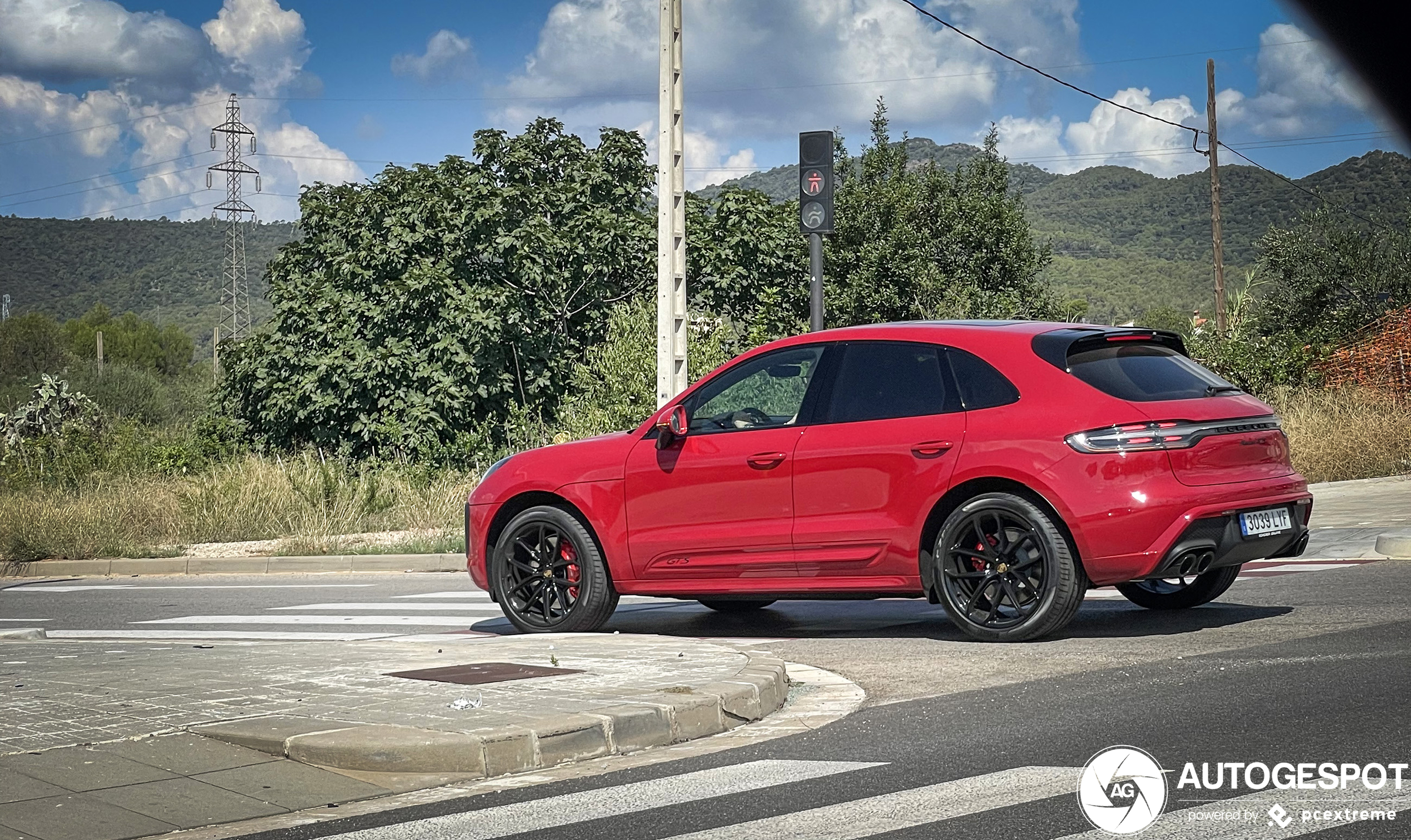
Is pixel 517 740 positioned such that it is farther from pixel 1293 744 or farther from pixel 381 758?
pixel 1293 744

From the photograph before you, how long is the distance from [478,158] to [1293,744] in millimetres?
25678

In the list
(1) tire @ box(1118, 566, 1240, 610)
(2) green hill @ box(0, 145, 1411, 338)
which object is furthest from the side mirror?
(2) green hill @ box(0, 145, 1411, 338)

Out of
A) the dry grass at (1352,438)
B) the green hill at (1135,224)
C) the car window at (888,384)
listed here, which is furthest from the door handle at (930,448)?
the green hill at (1135,224)

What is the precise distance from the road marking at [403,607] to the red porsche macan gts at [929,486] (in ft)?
7.17

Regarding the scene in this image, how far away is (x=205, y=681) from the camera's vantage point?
7406 mm

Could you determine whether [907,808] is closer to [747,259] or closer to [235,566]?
[235,566]

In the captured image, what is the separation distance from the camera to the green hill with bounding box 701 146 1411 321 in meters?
59.7

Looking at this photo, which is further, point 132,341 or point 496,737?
point 132,341

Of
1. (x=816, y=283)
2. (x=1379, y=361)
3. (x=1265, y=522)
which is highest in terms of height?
(x=816, y=283)

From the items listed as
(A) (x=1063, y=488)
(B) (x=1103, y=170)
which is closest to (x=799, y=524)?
(A) (x=1063, y=488)

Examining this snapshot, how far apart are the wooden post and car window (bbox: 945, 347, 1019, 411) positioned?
2792 cm

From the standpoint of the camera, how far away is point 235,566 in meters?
16.8

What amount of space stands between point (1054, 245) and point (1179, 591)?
248 ft

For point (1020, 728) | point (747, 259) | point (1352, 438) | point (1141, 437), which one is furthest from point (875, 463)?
point (747, 259)
